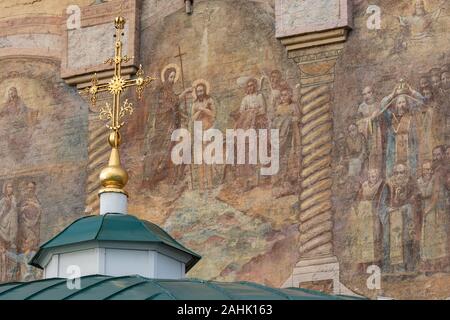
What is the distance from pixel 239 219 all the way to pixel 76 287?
443cm

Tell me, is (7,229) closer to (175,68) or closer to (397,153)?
(175,68)

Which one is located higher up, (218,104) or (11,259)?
(218,104)

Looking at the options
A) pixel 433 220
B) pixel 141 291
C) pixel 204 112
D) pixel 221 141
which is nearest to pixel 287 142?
pixel 221 141

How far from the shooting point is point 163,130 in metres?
18.1

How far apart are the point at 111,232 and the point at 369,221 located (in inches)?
126

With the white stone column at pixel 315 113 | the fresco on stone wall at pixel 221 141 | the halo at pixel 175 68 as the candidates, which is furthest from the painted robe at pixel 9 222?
the white stone column at pixel 315 113

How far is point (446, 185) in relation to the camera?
16.3 metres

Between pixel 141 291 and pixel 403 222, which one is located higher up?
pixel 403 222

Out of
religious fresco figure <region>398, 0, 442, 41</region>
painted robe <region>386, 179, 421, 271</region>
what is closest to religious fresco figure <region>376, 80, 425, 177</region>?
painted robe <region>386, 179, 421, 271</region>

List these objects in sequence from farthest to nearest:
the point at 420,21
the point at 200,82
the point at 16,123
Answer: the point at 16,123, the point at 200,82, the point at 420,21

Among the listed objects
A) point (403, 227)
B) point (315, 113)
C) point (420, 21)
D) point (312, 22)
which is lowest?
point (403, 227)
